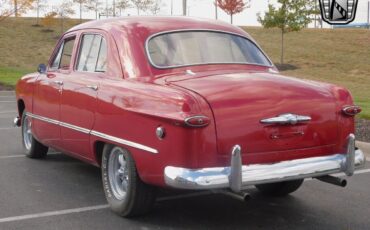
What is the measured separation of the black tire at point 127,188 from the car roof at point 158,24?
1215 mm

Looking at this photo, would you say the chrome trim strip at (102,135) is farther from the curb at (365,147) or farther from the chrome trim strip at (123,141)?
the curb at (365,147)

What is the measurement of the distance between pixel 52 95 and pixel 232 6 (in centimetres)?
4013

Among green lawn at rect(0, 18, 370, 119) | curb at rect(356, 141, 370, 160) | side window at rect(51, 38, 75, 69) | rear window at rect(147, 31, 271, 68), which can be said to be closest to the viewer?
rear window at rect(147, 31, 271, 68)

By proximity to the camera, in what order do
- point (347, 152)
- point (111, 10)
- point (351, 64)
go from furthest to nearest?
point (111, 10) → point (351, 64) → point (347, 152)

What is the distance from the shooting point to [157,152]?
182 inches

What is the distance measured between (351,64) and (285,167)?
29.1 metres

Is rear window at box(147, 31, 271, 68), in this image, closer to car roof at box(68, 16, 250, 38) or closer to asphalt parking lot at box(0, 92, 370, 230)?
car roof at box(68, 16, 250, 38)

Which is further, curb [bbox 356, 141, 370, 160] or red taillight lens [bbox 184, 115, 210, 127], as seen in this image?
curb [bbox 356, 141, 370, 160]

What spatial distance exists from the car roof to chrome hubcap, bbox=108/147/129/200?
48.3 inches

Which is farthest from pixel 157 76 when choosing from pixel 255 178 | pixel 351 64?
pixel 351 64

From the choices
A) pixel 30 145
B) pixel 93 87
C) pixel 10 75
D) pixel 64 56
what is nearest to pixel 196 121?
pixel 93 87

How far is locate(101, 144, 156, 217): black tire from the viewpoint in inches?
196

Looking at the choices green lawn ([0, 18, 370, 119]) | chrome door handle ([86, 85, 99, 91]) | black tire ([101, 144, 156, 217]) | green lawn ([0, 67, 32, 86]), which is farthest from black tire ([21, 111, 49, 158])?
green lawn ([0, 18, 370, 119])

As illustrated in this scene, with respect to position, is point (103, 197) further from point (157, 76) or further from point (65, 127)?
point (157, 76)
